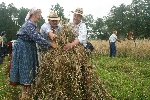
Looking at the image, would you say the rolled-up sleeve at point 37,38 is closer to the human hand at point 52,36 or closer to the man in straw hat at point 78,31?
the human hand at point 52,36

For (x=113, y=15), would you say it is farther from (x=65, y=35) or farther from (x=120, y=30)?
(x=65, y=35)

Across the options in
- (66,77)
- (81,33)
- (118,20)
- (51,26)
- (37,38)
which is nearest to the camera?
(66,77)

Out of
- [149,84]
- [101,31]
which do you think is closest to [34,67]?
[149,84]

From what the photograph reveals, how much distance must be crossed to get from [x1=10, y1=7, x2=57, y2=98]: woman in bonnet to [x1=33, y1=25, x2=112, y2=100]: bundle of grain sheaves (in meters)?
0.15

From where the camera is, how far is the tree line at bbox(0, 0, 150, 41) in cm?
6044

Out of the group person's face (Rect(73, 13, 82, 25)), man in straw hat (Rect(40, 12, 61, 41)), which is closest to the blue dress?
man in straw hat (Rect(40, 12, 61, 41))

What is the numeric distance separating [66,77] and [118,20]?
7098 centimetres

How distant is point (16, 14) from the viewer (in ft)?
244

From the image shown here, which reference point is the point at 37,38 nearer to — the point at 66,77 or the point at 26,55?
the point at 26,55

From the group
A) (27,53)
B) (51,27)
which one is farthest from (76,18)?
(27,53)

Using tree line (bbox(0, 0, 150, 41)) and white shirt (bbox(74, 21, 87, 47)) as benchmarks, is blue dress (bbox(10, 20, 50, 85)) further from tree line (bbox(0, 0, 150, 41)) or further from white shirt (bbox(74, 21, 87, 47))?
tree line (bbox(0, 0, 150, 41))

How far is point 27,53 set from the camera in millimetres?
4559

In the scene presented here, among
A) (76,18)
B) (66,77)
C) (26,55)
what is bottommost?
(66,77)

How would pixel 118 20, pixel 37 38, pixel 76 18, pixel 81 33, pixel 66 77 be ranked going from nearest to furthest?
1. pixel 66 77
2. pixel 37 38
3. pixel 81 33
4. pixel 76 18
5. pixel 118 20
